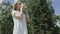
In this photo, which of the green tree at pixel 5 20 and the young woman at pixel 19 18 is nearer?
the young woman at pixel 19 18

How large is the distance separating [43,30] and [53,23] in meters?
2.79

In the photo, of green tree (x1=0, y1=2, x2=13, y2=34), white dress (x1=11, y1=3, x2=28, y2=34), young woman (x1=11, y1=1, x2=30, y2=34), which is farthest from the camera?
green tree (x1=0, y1=2, x2=13, y2=34)

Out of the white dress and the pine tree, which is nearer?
the white dress

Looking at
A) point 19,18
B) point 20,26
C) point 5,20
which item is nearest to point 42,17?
point 5,20

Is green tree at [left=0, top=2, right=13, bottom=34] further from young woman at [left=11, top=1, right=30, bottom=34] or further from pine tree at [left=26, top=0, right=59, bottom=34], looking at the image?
young woman at [left=11, top=1, right=30, bottom=34]

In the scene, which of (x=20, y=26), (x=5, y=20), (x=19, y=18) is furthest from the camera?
(x=5, y=20)

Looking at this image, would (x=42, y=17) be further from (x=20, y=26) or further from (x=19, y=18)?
(x=19, y=18)

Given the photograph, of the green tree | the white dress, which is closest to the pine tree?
the green tree

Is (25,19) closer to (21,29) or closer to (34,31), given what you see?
(21,29)

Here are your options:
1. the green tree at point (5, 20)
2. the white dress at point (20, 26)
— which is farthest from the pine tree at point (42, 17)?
the white dress at point (20, 26)

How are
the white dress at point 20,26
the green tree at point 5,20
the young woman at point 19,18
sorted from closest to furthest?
the young woman at point 19,18 → the white dress at point 20,26 → the green tree at point 5,20

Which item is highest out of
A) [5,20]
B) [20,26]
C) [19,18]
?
[19,18]

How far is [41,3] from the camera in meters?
39.2

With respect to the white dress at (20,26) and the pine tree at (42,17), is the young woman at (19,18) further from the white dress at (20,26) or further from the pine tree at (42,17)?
the pine tree at (42,17)
